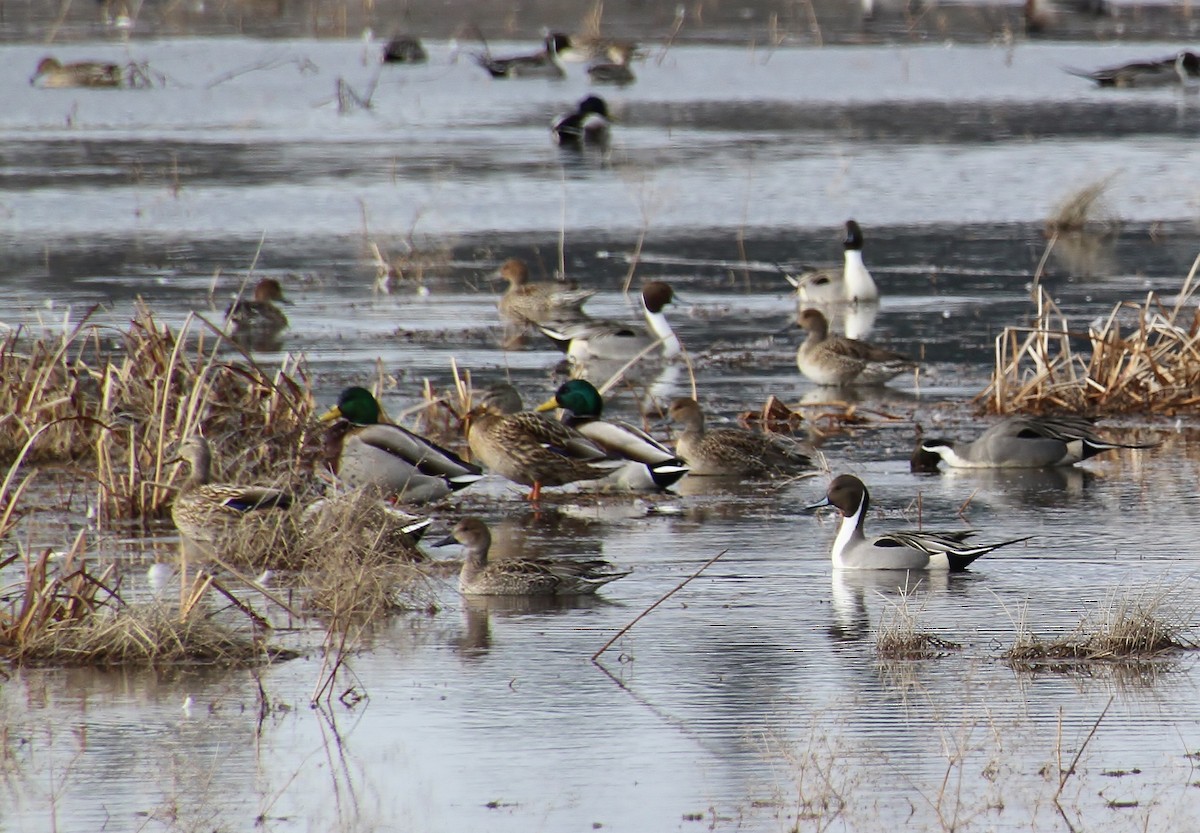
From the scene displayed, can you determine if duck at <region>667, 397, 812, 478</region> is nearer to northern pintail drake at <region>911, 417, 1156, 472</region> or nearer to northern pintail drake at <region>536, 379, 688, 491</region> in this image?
northern pintail drake at <region>536, 379, 688, 491</region>

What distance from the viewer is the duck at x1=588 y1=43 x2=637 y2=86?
1601 inches

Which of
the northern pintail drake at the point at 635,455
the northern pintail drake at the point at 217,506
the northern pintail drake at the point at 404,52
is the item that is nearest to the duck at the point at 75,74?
the northern pintail drake at the point at 404,52

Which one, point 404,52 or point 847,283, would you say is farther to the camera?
point 404,52

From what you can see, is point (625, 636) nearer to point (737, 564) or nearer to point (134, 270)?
point (737, 564)

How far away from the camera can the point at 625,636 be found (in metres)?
8.41

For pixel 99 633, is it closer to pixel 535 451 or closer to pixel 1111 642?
pixel 1111 642

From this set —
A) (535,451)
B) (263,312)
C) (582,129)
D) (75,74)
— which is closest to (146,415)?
(535,451)

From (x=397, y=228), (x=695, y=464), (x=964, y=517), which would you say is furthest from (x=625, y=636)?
(x=397, y=228)

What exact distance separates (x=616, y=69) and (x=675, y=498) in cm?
2980

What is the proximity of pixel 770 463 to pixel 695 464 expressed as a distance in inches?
16.8

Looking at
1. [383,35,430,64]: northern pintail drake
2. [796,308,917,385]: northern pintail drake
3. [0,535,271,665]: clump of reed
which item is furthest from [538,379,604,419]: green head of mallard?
[383,35,430,64]: northern pintail drake

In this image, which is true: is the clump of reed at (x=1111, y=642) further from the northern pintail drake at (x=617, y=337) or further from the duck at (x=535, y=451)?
the northern pintail drake at (x=617, y=337)

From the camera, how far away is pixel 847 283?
768 inches

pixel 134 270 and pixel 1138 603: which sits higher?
pixel 1138 603
